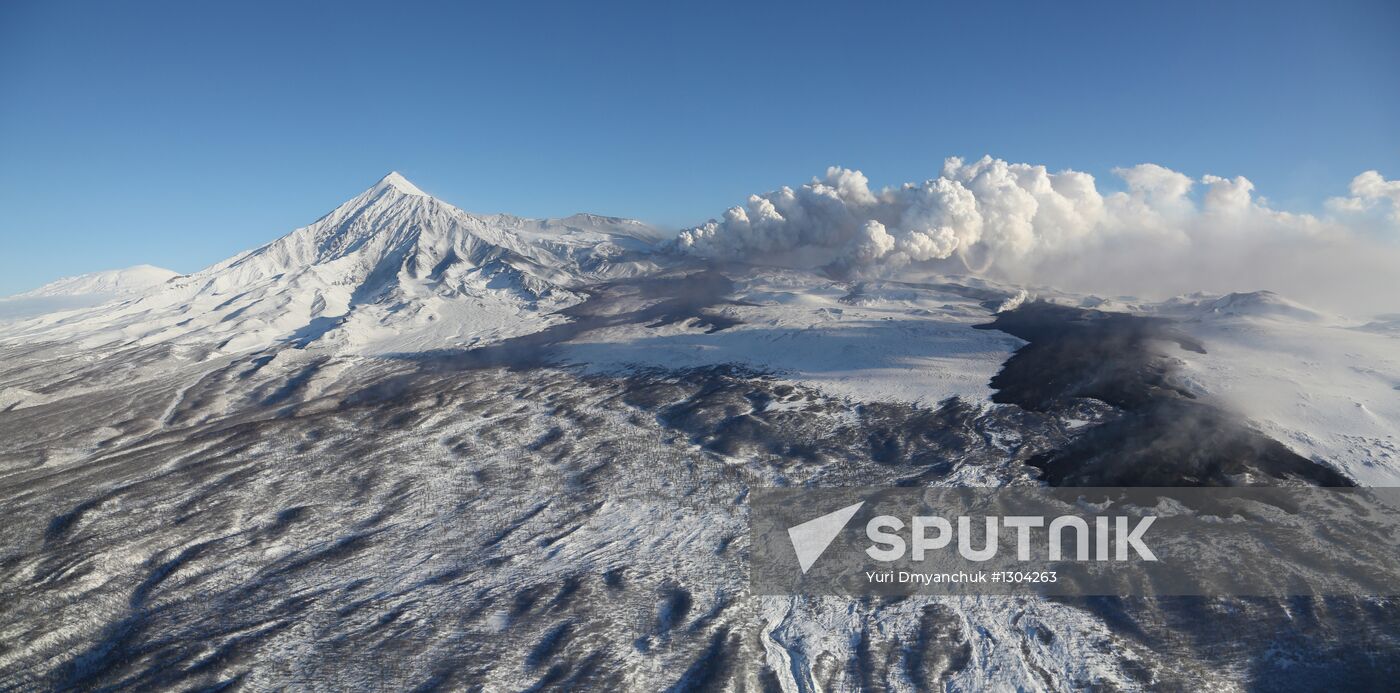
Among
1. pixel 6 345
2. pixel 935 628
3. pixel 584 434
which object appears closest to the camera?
pixel 935 628

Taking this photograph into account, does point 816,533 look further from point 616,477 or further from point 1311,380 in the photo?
point 1311,380

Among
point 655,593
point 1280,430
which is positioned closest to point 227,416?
point 655,593

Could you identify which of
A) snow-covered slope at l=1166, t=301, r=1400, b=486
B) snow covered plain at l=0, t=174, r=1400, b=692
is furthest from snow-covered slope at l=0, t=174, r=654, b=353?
snow-covered slope at l=1166, t=301, r=1400, b=486

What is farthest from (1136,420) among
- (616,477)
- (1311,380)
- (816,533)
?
(616,477)

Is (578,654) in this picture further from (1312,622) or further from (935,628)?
(1312,622)

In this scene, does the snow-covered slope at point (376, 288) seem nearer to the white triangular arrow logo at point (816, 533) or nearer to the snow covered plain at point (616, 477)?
the snow covered plain at point (616, 477)

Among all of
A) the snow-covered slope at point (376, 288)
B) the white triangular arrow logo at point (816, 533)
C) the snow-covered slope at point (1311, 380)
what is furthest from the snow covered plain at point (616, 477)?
the snow-covered slope at point (376, 288)

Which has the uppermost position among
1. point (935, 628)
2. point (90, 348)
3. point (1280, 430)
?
point (90, 348)
